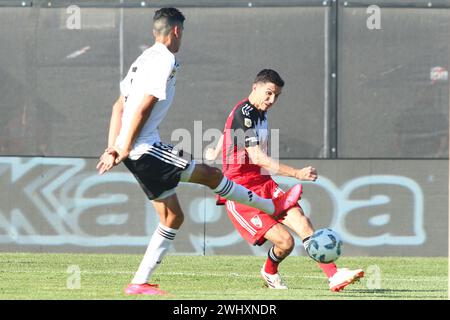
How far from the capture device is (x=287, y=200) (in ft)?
39.1

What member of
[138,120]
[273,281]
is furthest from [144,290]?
[273,281]

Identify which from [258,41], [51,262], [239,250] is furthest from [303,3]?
[51,262]

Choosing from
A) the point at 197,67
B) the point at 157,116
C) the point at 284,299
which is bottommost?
the point at 284,299

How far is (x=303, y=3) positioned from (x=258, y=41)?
89 centimetres

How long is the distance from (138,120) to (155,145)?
1.05 feet

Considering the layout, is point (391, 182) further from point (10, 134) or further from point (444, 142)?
point (10, 134)

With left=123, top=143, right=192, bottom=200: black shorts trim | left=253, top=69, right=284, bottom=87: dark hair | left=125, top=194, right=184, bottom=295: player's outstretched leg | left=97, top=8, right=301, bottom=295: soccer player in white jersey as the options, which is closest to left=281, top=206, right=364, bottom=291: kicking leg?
left=253, top=69, right=284, bottom=87: dark hair

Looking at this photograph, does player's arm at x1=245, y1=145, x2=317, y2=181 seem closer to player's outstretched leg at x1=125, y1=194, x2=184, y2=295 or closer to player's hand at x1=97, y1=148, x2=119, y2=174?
player's outstretched leg at x1=125, y1=194, x2=184, y2=295

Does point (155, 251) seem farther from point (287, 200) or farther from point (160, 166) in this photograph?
point (287, 200)

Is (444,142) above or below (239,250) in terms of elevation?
above

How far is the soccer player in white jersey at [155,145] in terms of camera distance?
410 inches

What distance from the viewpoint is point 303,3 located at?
62.3 feet

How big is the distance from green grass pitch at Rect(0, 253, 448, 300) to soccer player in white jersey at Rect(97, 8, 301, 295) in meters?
0.67
